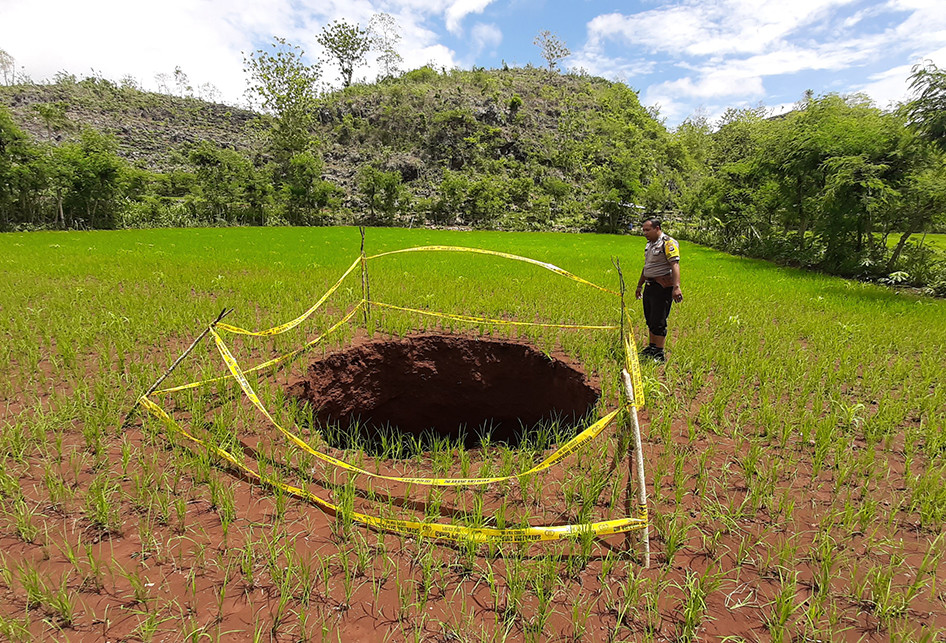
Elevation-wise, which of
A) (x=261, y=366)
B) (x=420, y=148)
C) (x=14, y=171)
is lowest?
(x=261, y=366)

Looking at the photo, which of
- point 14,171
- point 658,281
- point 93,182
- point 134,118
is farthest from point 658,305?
point 134,118

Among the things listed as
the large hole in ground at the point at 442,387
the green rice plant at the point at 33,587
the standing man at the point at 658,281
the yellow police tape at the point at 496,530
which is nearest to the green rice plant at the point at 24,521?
the green rice plant at the point at 33,587

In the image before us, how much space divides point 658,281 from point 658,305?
0.93ft

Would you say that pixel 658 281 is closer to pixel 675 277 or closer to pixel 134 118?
pixel 675 277

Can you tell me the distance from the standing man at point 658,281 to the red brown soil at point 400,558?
206cm

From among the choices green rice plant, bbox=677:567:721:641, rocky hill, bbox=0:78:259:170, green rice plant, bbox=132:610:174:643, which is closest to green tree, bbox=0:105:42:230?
rocky hill, bbox=0:78:259:170

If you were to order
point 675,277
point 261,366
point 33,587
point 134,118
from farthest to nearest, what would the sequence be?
point 134,118 < point 675,277 < point 261,366 < point 33,587

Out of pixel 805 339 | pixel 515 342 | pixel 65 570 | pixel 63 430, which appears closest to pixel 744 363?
pixel 805 339

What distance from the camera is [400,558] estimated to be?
202 centimetres

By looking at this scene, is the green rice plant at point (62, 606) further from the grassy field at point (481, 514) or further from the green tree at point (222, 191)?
the green tree at point (222, 191)

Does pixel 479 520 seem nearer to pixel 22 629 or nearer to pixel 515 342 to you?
pixel 22 629

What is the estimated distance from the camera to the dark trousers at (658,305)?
15.2ft

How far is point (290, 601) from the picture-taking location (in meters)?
1.77

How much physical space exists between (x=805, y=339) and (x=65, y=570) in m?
7.73
